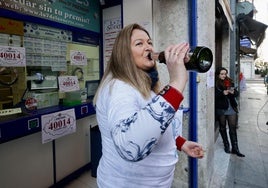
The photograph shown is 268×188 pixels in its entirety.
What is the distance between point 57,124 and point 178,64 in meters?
2.31

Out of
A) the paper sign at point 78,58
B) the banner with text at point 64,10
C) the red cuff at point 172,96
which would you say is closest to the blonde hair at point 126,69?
the red cuff at point 172,96

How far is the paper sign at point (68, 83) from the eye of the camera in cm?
310

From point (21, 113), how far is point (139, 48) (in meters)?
1.91

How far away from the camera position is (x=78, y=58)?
3369 millimetres

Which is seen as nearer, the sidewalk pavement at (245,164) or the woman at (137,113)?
the woman at (137,113)

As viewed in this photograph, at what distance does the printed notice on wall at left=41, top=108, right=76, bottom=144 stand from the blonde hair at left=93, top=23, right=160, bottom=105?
183 centimetres

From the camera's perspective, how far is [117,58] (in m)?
1.16

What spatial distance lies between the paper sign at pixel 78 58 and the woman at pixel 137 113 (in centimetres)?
220

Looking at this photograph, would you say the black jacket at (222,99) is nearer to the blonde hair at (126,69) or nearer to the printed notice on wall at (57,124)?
the printed notice on wall at (57,124)

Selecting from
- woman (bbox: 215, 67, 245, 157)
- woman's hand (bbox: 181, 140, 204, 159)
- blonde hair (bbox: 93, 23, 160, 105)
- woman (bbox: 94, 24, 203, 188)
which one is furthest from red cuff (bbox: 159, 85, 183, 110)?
woman (bbox: 215, 67, 245, 157)

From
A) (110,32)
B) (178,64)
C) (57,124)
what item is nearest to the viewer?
(178,64)

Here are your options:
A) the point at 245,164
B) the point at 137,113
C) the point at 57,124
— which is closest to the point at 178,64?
the point at 137,113

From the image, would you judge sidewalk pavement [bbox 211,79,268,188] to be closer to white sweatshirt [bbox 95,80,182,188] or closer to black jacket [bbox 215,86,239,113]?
black jacket [bbox 215,86,239,113]

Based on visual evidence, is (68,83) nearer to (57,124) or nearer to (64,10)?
(57,124)
